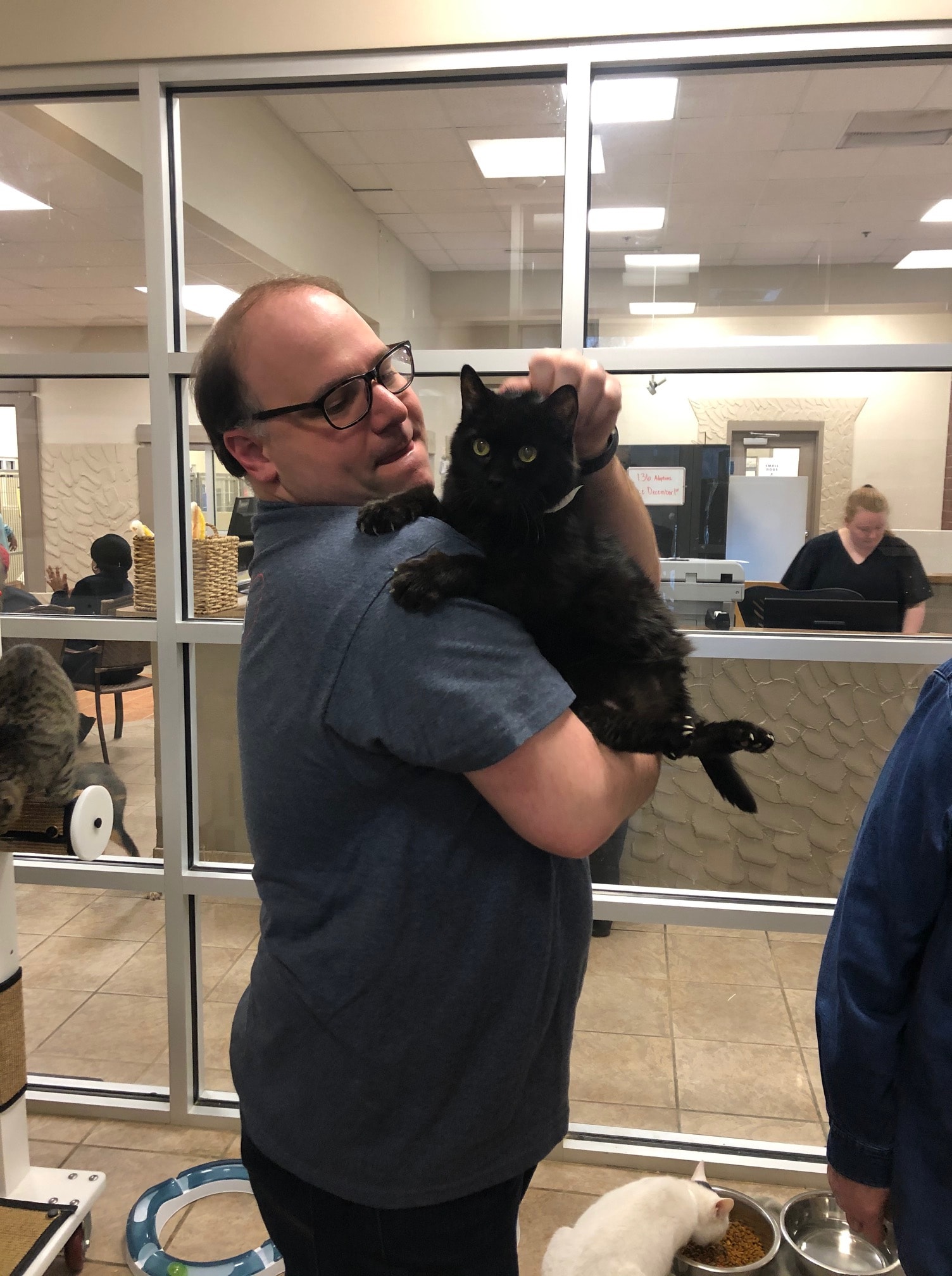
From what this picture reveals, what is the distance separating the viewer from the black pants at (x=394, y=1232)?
0.83m

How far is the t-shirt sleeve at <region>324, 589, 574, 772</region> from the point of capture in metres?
0.70

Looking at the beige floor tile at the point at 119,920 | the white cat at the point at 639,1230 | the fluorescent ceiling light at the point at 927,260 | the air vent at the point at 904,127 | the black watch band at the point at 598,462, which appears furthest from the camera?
the beige floor tile at the point at 119,920

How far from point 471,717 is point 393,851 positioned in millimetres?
172

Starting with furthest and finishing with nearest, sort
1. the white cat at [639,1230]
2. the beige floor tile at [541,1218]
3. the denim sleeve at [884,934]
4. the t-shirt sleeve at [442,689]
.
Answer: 1. the beige floor tile at [541,1218]
2. the white cat at [639,1230]
3. the denim sleeve at [884,934]
4. the t-shirt sleeve at [442,689]

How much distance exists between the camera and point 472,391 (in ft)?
3.61

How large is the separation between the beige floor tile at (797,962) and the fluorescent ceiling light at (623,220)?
177 centimetres

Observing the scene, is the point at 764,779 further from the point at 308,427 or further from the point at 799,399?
the point at 308,427

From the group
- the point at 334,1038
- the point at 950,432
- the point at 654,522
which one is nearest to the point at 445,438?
the point at 654,522

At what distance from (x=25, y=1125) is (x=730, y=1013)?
5.63 feet

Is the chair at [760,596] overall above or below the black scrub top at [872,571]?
below

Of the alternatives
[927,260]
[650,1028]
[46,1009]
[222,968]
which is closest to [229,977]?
[222,968]

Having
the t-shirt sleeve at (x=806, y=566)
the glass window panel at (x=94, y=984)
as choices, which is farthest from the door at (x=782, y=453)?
the glass window panel at (x=94, y=984)

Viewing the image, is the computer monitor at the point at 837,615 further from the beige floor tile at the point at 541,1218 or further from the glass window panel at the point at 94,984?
the glass window panel at the point at 94,984

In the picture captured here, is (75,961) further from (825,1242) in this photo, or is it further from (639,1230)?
(825,1242)
